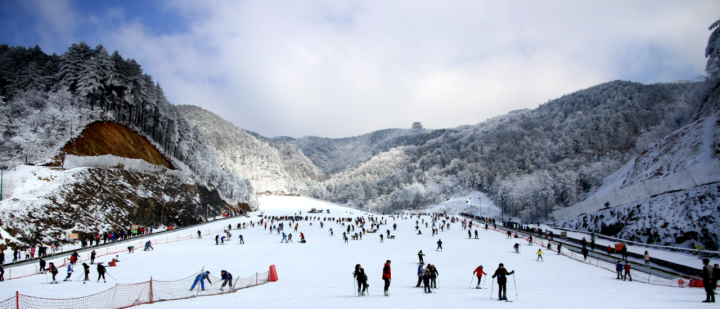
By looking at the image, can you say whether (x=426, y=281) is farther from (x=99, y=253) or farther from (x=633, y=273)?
(x=99, y=253)

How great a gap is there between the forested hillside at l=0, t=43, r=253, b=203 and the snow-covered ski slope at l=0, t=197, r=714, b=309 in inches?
629

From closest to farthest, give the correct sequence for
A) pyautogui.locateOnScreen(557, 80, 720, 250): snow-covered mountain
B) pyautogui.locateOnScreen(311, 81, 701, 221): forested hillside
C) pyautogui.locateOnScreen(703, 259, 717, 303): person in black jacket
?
pyautogui.locateOnScreen(703, 259, 717, 303): person in black jacket, pyautogui.locateOnScreen(557, 80, 720, 250): snow-covered mountain, pyautogui.locateOnScreen(311, 81, 701, 221): forested hillside

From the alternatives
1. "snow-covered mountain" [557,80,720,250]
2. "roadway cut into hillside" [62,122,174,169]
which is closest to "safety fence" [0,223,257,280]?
"roadway cut into hillside" [62,122,174,169]

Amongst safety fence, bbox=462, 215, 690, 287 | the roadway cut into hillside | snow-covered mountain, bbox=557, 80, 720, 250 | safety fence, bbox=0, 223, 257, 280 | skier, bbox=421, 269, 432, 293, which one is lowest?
safety fence, bbox=462, 215, 690, 287

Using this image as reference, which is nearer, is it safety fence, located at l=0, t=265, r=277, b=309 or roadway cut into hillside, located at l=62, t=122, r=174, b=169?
safety fence, located at l=0, t=265, r=277, b=309

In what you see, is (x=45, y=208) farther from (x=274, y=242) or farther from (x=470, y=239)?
(x=470, y=239)

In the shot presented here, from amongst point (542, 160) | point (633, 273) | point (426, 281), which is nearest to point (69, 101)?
point (426, 281)

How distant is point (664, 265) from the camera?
1989cm

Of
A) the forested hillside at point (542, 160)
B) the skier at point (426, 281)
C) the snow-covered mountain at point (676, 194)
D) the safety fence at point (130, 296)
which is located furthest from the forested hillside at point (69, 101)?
the forested hillside at point (542, 160)

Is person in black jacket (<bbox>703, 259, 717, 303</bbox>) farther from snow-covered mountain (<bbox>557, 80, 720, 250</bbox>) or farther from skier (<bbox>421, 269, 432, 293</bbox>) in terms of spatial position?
snow-covered mountain (<bbox>557, 80, 720, 250</bbox>)

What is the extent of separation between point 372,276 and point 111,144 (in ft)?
128

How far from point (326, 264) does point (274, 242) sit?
12.5 m

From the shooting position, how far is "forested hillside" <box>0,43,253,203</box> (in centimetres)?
3266

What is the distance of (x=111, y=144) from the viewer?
4025cm
